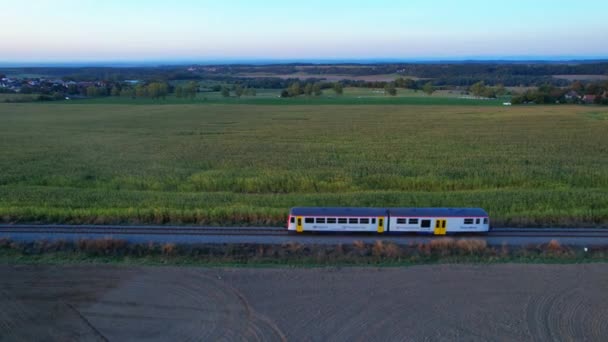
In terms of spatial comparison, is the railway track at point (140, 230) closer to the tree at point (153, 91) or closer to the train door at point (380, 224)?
the train door at point (380, 224)

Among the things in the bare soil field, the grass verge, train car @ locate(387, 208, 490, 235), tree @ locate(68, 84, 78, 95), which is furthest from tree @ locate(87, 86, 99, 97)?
train car @ locate(387, 208, 490, 235)

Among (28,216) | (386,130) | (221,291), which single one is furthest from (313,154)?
(221,291)

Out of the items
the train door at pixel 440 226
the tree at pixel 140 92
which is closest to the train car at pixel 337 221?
the train door at pixel 440 226

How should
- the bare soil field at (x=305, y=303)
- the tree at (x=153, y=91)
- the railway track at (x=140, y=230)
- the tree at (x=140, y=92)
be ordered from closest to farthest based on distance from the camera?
the bare soil field at (x=305, y=303)
the railway track at (x=140, y=230)
the tree at (x=153, y=91)
the tree at (x=140, y=92)

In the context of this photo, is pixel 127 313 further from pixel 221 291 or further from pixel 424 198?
pixel 424 198

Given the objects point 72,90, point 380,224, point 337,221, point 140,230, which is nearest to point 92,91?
point 72,90

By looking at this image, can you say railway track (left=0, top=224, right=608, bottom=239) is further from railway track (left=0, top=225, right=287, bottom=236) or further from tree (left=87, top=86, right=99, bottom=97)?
tree (left=87, top=86, right=99, bottom=97)

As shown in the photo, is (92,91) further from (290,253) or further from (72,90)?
(290,253)
